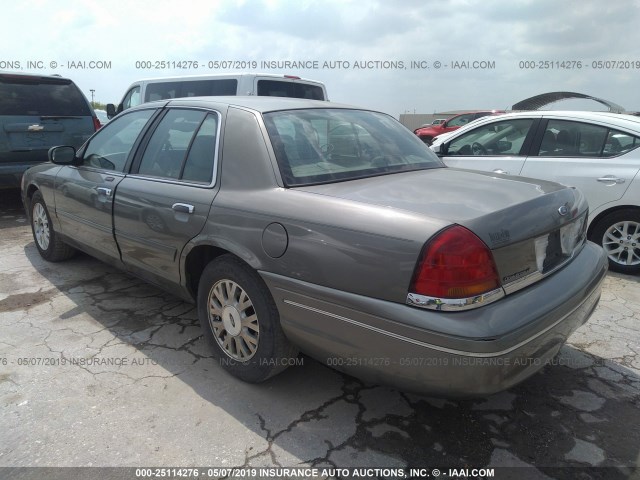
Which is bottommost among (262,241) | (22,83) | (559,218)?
(262,241)

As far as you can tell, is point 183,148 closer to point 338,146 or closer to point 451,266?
point 338,146

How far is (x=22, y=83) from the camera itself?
6.35 metres

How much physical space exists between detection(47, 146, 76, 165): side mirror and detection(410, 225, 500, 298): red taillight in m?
3.39

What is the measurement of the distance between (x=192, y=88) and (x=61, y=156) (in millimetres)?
4828

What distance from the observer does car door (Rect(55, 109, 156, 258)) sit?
3555 mm

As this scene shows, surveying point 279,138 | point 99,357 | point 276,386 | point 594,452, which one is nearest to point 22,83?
point 99,357

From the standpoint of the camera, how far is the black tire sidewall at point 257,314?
2.45m

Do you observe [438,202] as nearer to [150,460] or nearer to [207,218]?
[207,218]

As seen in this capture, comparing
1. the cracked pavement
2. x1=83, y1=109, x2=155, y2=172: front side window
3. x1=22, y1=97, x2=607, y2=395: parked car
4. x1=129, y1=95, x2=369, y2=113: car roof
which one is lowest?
the cracked pavement

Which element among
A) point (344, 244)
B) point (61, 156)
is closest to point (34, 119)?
point (61, 156)

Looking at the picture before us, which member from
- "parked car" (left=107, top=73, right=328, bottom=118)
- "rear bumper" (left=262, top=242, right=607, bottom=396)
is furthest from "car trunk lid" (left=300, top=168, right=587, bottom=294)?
"parked car" (left=107, top=73, right=328, bottom=118)

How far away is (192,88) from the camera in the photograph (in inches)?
332

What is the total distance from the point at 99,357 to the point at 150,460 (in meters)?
1.12

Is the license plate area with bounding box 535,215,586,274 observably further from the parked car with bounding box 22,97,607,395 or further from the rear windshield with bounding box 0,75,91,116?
the rear windshield with bounding box 0,75,91,116
